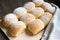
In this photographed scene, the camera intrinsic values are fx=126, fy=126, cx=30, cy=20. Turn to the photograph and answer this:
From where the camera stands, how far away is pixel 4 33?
667mm

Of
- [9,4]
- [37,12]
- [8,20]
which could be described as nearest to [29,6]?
[37,12]

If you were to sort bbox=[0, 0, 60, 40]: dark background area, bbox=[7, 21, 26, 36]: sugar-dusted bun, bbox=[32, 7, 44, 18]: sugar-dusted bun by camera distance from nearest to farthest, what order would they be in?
1. bbox=[7, 21, 26, 36]: sugar-dusted bun
2. bbox=[32, 7, 44, 18]: sugar-dusted bun
3. bbox=[0, 0, 60, 40]: dark background area

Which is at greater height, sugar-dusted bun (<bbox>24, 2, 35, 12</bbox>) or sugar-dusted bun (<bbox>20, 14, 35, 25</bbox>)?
sugar-dusted bun (<bbox>24, 2, 35, 12</bbox>)

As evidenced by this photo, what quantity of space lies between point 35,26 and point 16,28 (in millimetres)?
100

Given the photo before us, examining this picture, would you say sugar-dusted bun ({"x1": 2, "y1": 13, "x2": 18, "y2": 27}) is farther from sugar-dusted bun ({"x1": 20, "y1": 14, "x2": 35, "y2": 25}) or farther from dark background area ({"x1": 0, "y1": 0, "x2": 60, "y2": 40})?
dark background area ({"x1": 0, "y1": 0, "x2": 60, "y2": 40})

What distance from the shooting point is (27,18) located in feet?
2.32

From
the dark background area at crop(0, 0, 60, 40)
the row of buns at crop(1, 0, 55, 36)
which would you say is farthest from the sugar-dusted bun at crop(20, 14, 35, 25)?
the dark background area at crop(0, 0, 60, 40)

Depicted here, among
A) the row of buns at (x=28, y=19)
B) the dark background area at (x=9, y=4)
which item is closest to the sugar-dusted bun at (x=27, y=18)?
the row of buns at (x=28, y=19)

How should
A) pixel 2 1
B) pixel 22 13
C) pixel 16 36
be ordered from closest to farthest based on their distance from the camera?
1. pixel 16 36
2. pixel 22 13
3. pixel 2 1

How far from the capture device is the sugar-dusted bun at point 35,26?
2.15 feet

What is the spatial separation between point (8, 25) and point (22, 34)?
10 cm

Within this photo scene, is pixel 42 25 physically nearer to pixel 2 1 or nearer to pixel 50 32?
pixel 50 32

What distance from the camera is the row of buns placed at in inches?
25.8

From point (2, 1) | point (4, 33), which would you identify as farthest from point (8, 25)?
point (2, 1)
